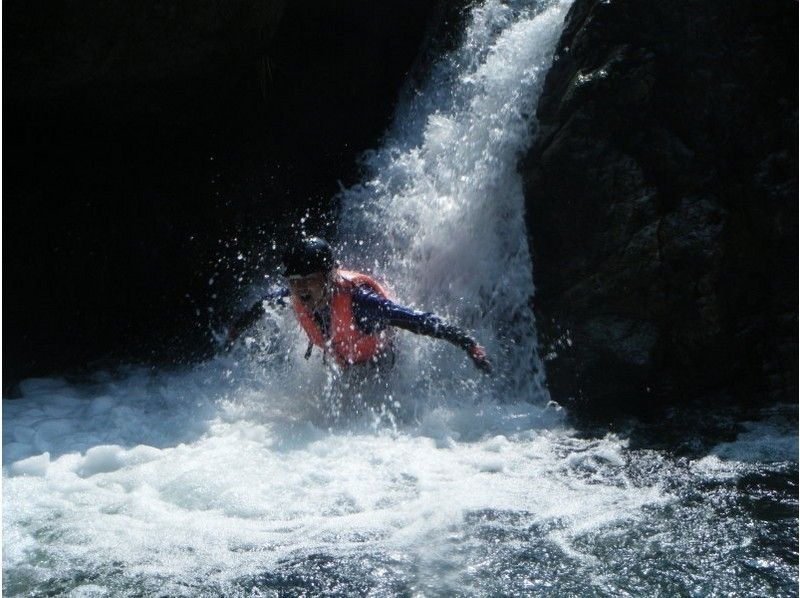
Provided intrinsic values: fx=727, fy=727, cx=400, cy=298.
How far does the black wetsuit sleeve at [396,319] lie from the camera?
4.68 m

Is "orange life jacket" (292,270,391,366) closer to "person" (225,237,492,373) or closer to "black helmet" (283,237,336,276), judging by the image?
"person" (225,237,492,373)

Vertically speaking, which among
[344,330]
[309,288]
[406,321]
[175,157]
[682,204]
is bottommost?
[406,321]

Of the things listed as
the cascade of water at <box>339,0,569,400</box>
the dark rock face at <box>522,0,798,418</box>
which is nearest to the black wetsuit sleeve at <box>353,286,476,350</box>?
the cascade of water at <box>339,0,569,400</box>

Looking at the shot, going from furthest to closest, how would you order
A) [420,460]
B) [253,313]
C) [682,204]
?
[253,313] → [682,204] → [420,460]

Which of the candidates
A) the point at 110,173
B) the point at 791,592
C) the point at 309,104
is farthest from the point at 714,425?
the point at 110,173

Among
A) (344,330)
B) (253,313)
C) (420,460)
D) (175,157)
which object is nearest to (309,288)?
(344,330)

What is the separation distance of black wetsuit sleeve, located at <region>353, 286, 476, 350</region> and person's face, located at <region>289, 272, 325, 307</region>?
268 mm

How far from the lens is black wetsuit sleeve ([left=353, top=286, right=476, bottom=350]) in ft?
15.4

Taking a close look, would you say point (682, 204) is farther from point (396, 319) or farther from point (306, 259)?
point (306, 259)

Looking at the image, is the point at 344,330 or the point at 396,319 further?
the point at 344,330

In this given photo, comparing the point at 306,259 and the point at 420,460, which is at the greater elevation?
the point at 306,259

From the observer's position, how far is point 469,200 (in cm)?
611

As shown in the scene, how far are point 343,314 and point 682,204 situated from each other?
7.94 ft

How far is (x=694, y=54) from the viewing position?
5027 mm
